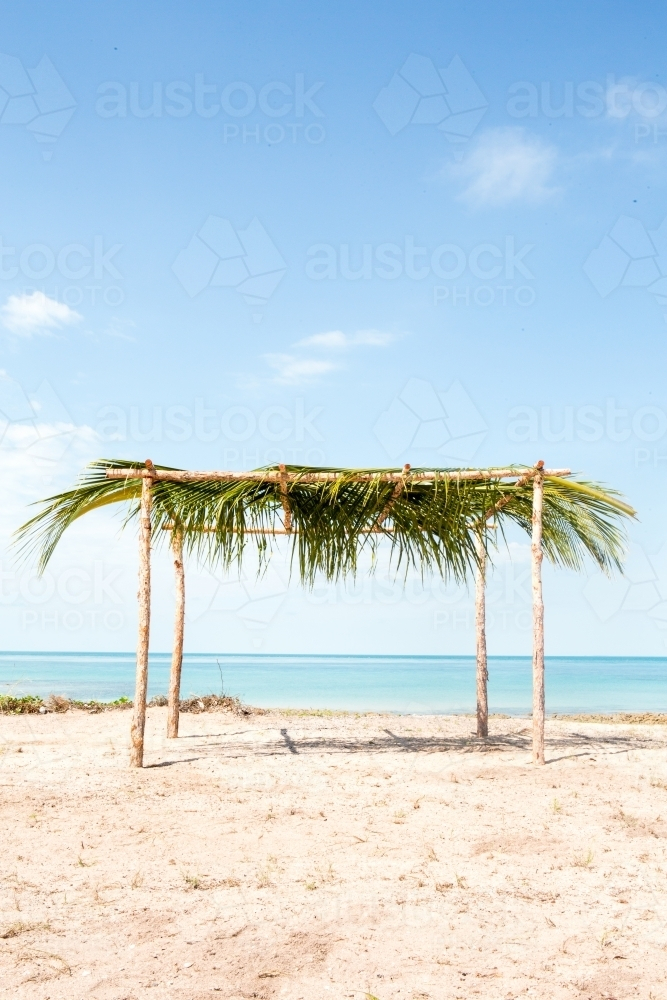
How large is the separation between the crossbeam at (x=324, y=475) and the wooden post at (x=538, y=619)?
26cm

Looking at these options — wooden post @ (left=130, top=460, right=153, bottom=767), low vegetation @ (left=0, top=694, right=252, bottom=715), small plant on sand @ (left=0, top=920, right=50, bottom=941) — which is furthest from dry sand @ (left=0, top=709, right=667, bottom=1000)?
low vegetation @ (left=0, top=694, right=252, bottom=715)

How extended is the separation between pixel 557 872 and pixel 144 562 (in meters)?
4.83

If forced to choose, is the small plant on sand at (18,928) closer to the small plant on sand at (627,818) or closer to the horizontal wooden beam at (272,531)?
the small plant on sand at (627,818)

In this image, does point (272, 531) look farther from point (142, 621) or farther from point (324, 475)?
point (142, 621)

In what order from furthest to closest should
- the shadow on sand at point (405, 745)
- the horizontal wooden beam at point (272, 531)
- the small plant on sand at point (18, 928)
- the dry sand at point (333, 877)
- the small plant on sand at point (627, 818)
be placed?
the shadow on sand at point (405, 745) → the horizontal wooden beam at point (272, 531) → the small plant on sand at point (627, 818) → the small plant on sand at point (18, 928) → the dry sand at point (333, 877)

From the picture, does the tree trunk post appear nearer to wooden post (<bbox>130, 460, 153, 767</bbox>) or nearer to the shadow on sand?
the shadow on sand

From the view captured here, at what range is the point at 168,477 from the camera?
7602 mm

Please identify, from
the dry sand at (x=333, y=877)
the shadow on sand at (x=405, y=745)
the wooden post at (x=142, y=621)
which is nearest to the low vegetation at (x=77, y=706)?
the shadow on sand at (x=405, y=745)

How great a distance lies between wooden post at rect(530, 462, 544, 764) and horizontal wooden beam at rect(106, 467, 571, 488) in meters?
0.27

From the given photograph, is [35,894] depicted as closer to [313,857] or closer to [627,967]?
[313,857]

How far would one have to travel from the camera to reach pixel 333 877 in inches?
165

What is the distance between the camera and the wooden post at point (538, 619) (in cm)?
750

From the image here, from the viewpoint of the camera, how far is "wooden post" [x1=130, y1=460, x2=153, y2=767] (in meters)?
7.45

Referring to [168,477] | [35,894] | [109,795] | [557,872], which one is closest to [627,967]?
[557,872]
